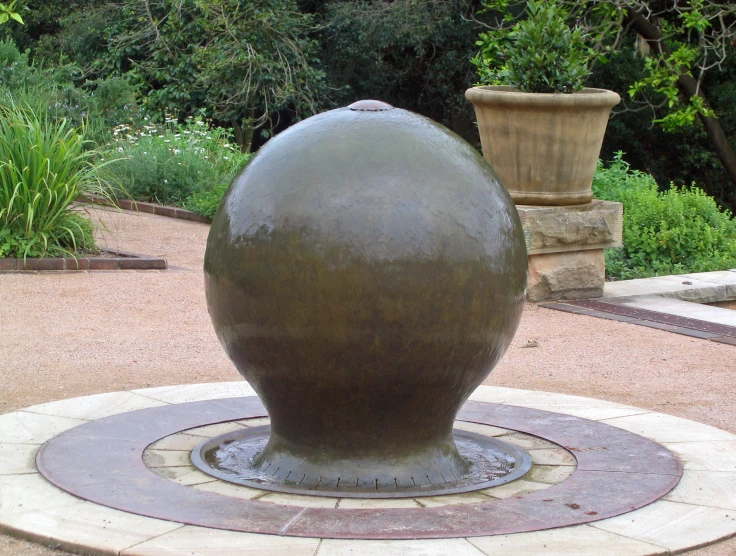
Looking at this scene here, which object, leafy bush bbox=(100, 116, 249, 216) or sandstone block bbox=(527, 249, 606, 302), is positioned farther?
leafy bush bbox=(100, 116, 249, 216)

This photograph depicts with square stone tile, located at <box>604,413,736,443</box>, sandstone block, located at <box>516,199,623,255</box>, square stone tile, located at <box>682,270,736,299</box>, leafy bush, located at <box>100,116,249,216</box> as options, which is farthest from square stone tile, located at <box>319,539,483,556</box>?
leafy bush, located at <box>100,116,249,216</box>

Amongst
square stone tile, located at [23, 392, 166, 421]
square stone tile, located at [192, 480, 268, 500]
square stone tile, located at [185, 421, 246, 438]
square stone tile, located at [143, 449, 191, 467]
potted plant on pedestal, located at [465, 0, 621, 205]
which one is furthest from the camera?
potted plant on pedestal, located at [465, 0, 621, 205]

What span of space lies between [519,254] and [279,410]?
1228 mm

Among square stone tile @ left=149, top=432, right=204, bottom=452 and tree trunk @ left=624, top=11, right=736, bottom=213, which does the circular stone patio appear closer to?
square stone tile @ left=149, top=432, right=204, bottom=452

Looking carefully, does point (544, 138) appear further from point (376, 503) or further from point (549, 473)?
point (376, 503)

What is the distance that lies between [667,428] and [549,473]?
111 centimetres

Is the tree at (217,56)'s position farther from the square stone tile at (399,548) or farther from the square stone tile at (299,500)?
the square stone tile at (399,548)

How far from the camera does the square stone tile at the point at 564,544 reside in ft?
12.1

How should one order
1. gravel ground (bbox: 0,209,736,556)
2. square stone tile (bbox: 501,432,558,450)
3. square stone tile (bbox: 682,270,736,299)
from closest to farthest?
square stone tile (bbox: 501,432,558,450)
gravel ground (bbox: 0,209,736,556)
square stone tile (bbox: 682,270,736,299)

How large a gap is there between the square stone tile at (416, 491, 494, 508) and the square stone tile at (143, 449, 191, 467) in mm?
1113

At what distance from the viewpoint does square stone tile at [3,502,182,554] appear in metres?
3.71

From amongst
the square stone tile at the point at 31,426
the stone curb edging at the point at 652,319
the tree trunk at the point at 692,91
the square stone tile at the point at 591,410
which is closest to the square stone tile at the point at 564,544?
the square stone tile at the point at 591,410

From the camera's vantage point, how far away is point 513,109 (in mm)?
9469

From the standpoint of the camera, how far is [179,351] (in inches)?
300
